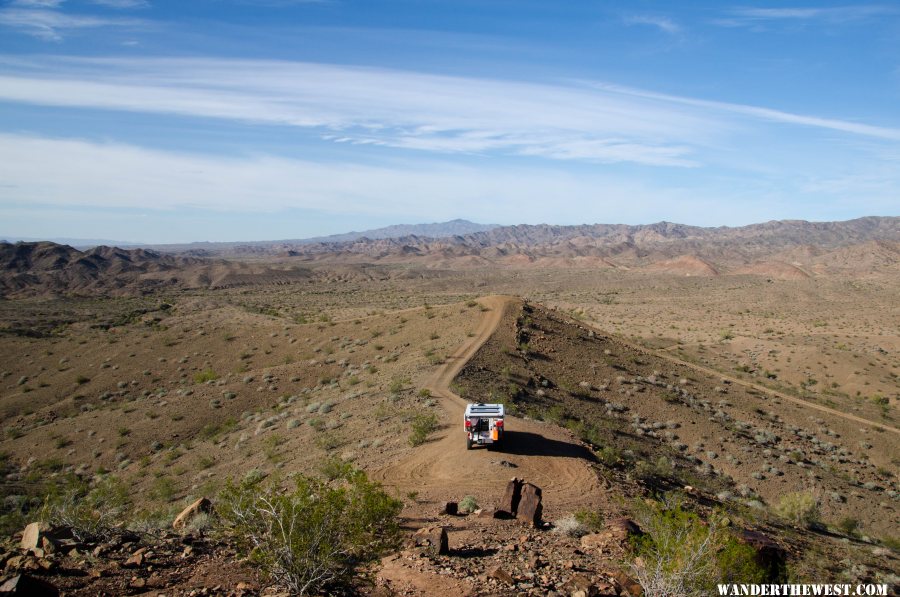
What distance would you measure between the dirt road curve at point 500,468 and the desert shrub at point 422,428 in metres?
0.35

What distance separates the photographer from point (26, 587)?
6.28m

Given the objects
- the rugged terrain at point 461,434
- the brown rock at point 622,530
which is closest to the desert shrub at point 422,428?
the rugged terrain at point 461,434

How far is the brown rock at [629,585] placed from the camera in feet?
25.6

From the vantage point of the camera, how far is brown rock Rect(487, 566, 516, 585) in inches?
316

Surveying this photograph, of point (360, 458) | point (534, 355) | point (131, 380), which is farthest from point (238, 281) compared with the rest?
point (360, 458)

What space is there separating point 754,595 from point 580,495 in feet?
17.5

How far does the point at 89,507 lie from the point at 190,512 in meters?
1.98

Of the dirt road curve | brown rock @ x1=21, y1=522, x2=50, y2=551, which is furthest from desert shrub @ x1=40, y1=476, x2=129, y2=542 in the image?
the dirt road curve

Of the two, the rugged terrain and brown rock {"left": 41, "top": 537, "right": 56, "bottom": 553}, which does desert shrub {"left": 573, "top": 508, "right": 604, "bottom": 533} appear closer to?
the rugged terrain

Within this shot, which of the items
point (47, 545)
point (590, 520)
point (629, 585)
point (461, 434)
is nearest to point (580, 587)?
point (629, 585)

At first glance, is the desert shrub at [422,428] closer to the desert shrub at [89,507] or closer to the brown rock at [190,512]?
the brown rock at [190,512]

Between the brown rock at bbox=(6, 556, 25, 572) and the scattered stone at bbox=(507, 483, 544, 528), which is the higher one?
the brown rock at bbox=(6, 556, 25, 572)

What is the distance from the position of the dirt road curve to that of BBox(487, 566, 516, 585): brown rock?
12.1 feet

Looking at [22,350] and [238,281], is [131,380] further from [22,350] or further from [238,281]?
[238,281]
